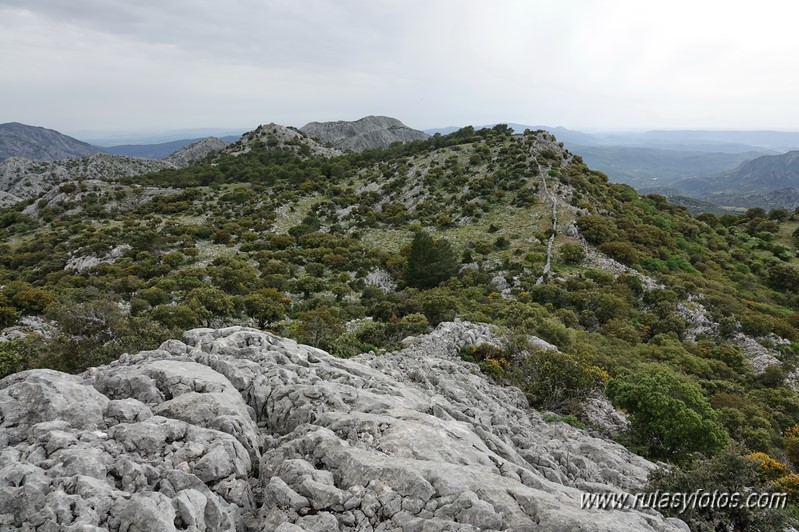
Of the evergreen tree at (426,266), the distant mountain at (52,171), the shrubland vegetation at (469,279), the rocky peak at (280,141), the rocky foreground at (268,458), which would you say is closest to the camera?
the rocky foreground at (268,458)

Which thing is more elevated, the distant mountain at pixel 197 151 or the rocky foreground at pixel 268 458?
the distant mountain at pixel 197 151

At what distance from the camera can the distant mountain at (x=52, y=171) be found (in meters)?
128

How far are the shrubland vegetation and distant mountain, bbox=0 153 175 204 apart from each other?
73.3 m

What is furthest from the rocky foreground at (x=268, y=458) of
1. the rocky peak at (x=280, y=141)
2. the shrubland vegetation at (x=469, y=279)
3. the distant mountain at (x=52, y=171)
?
the distant mountain at (x=52, y=171)

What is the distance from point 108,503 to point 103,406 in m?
3.22

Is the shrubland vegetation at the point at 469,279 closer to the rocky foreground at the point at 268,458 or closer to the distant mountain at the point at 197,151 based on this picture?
the rocky foreground at the point at 268,458

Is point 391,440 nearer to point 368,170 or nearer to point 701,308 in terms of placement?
point 701,308

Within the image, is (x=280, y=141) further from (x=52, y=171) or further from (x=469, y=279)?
(x=469, y=279)

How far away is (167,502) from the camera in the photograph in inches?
274

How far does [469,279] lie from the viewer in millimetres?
35750

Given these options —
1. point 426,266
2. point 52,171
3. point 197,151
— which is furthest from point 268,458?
point 197,151

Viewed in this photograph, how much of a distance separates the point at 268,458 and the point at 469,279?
1116 inches

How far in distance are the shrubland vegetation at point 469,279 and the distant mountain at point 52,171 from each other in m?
73.3

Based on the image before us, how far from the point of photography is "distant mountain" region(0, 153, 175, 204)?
127688 mm
